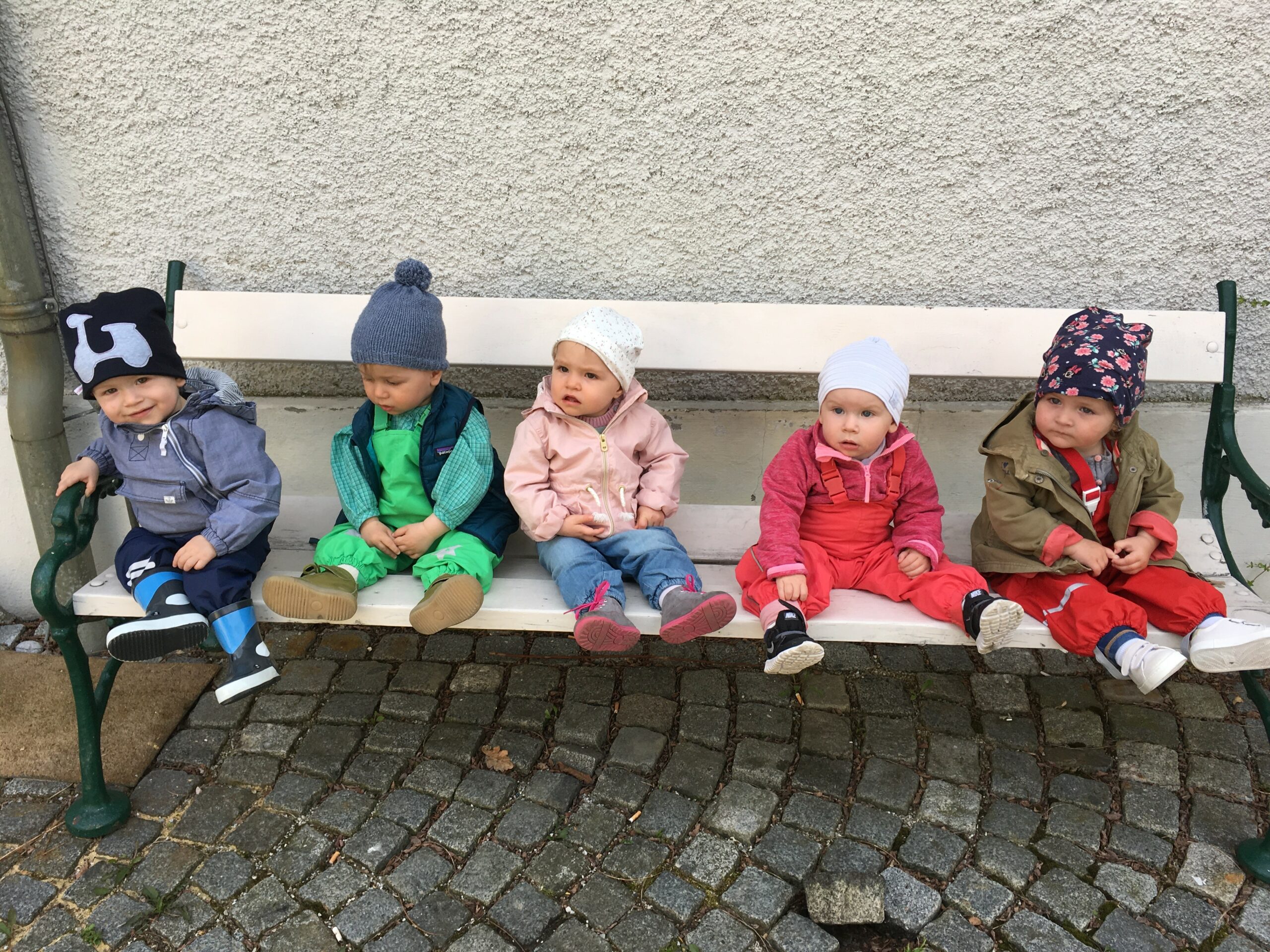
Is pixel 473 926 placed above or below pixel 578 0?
below

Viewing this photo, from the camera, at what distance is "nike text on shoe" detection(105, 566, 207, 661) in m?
2.18

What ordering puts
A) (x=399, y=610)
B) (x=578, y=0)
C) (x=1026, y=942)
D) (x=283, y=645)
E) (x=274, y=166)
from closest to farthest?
(x=1026, y=942)
(x=399, y=610)
(x=578, y=0)
(x=274, y=166)
(x=283, y=645)

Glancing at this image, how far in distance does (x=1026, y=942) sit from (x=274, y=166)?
121 inches

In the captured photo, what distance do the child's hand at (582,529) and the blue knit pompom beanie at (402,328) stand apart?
57 centimetres

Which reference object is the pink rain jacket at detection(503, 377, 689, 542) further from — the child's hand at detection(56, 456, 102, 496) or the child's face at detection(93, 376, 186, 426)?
the child's hand at detection(56, 456, 102, 496)

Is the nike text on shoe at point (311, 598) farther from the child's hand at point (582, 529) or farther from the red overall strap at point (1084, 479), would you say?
the red overall strap at point (1084, 479)

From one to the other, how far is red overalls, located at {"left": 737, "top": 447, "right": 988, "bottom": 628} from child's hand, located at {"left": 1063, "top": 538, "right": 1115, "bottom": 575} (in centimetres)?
28

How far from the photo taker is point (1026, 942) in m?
2.02

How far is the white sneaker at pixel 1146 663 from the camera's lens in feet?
6.96

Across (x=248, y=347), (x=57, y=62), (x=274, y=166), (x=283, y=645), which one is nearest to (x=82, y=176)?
(x=57, y=62)

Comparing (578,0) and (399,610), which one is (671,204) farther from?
(399,610)

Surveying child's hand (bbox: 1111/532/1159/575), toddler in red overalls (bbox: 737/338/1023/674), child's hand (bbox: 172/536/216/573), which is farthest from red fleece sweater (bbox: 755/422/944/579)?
child's hand (bbox: 172/536/216/573)

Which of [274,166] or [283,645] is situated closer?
[274,166]

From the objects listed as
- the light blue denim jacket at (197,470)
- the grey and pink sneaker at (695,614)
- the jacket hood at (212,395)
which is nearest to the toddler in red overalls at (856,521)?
the grey and pink sneaker at (695,614)
